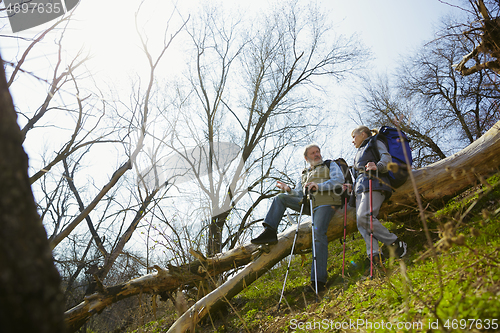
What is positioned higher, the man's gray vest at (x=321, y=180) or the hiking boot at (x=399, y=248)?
the man's gray vest at (x=321, y=180)

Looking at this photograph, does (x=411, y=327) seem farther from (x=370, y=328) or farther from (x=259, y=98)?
(x=259, y=98)

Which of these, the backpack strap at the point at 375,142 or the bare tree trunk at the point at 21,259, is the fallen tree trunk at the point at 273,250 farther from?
the bare tree trunk at the point at 21,259

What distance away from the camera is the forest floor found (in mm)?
1785

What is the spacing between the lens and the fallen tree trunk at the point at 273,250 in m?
4.66

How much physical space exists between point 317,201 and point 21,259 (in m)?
4.45

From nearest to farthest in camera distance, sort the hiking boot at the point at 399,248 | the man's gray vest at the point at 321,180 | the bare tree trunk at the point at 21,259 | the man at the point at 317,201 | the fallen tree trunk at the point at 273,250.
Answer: the bare tree trunk at the point at 21,259
the hiking boot at the point at 399,248
the man at the point at 317,201
the fallen tree trunk at the point at 273,250
the man's gray vest at the point at 321,180

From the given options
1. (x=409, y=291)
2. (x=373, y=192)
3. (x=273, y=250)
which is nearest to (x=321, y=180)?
(x=373, y=192)

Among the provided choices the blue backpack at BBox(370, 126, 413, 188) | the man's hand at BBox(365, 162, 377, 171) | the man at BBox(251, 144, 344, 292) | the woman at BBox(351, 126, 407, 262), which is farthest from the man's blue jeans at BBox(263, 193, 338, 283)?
the blue backpack at BBox(370, 126, 413, 188)

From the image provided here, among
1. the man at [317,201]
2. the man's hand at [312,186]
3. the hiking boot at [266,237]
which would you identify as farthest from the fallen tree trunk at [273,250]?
the man's hand at [312,186]

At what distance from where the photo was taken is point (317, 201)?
496cm

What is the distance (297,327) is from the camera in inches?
134

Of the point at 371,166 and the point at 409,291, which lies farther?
the point at 371,166

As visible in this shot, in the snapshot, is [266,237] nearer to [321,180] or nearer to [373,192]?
[321,180]

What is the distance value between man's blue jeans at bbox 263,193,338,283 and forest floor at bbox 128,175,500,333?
38cm
